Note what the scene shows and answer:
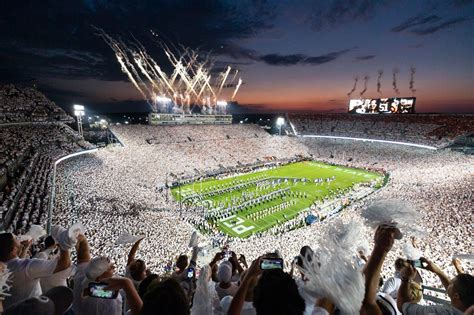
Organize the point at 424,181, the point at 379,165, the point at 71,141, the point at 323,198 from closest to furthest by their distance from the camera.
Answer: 1. the point at 424,181
2. the point at 323,198
3. the point at 71,141
4. the point at 379,165

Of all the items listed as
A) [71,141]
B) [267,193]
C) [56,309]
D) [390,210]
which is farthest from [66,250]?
[71,141]

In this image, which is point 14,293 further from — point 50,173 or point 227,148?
point 227,148

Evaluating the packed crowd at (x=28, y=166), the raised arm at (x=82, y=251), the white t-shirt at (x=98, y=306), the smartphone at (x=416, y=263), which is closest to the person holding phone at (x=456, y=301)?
the smartphone at (x=416, y=263)

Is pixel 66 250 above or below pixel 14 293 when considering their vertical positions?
above

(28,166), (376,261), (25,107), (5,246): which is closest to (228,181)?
(28,166)

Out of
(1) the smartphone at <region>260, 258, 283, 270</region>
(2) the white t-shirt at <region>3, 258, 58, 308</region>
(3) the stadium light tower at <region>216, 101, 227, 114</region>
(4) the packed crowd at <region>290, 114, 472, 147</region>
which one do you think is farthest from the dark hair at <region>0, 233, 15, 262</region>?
(3) the stadium light tower at <region>216, 101, 227, 114</region>

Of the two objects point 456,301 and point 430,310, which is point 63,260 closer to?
point 430,310
